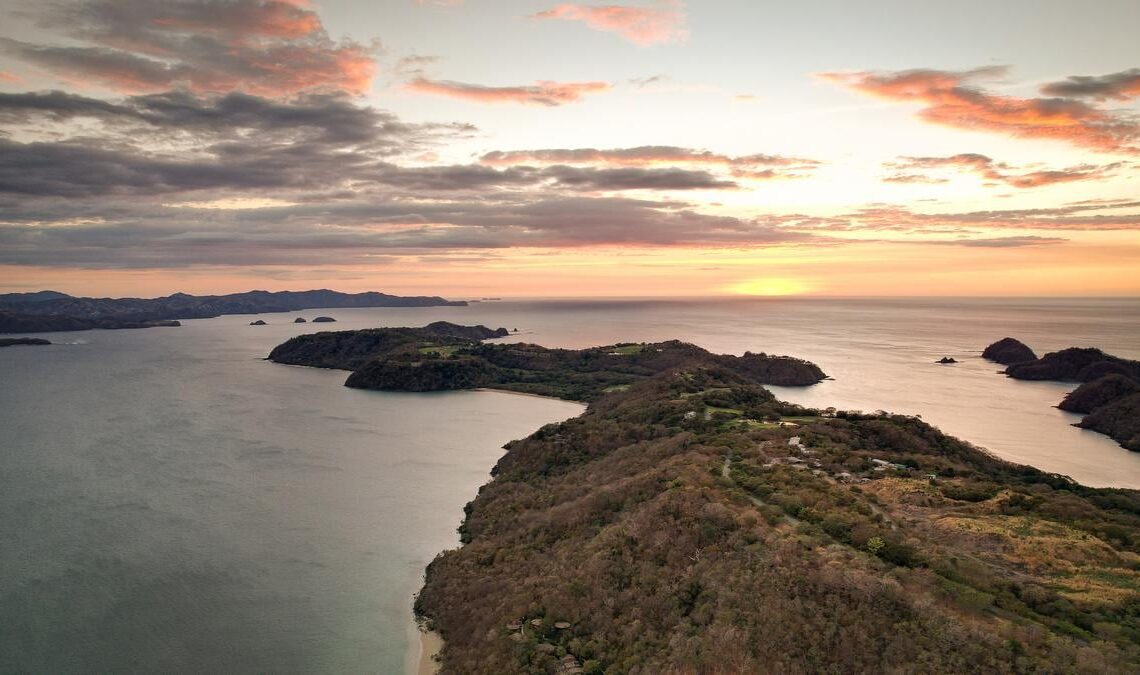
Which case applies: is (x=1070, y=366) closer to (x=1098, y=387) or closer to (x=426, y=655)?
(x=1098, y=387)

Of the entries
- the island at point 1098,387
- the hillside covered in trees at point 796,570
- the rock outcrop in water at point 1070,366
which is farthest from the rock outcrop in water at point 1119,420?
the hillside covered in trees at point 796,570

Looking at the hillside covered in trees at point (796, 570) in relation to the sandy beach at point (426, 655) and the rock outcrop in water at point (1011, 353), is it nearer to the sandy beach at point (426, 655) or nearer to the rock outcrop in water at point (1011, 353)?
the sandy beach at point (426, 655)

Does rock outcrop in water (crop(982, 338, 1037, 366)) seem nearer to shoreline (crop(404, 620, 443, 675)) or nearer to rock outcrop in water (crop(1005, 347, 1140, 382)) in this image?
rock outcrop in water (crop(1005, 347, 1140, 382))

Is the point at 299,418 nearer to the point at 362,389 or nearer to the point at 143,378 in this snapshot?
the point at 362,389

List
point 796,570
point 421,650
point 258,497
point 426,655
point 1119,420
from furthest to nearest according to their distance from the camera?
point 1119,420
point 258,497
point 421,650
point 426,655
point 796,570

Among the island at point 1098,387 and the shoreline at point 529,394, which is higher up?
the island at point 1098,387

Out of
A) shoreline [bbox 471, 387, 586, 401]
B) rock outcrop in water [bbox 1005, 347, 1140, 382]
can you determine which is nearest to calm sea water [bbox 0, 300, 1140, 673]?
shoreline [bbox 471, 387, 586, 401]

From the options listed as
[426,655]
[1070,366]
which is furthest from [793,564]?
[1070,366]
